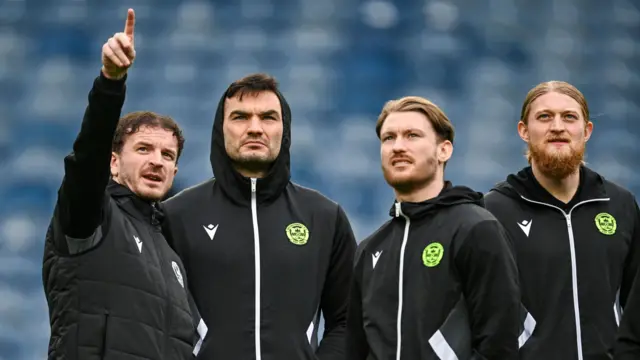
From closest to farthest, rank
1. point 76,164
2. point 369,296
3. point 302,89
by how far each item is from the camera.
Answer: point 76,164 < point 369,296 < point 302,89

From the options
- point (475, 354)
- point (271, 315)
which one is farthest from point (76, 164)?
point (475, 354)

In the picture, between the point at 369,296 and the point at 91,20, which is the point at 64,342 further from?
the point at 91,20

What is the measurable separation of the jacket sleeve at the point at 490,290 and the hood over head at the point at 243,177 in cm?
73

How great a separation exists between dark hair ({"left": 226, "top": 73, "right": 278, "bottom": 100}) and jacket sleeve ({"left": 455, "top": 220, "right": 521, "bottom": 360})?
0.87 meters

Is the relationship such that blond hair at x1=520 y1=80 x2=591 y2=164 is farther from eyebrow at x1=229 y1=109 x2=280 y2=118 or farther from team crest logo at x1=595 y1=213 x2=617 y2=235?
eyebrow at x1=229 y1=109 x2=280 y2=118

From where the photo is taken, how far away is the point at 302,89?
6906mm

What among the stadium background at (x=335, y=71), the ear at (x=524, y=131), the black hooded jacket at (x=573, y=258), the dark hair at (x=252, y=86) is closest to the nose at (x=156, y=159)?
the dark hair at (x=252, y=86)

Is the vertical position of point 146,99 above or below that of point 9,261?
above

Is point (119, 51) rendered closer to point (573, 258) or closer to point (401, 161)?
point (401, 161)

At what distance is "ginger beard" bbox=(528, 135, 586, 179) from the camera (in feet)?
11.3

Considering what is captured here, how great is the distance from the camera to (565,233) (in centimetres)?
338

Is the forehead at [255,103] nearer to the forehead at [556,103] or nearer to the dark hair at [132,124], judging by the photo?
the dark hair at [132,124]

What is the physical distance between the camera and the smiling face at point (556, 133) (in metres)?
3.44

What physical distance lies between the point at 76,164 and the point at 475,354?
3.66 feet
